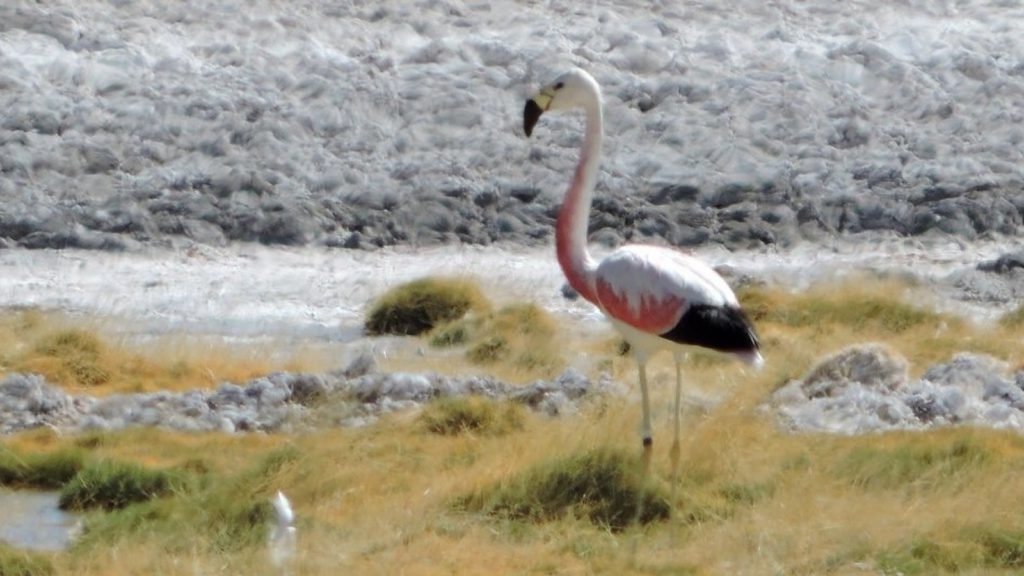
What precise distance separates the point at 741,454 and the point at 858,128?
1229cm

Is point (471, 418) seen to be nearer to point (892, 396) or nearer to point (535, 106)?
point (535, 106)

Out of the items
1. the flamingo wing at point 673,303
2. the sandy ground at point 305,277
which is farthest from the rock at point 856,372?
the sandy ground at point 305,277

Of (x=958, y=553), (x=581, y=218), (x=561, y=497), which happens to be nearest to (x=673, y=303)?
(x=581, y=218)

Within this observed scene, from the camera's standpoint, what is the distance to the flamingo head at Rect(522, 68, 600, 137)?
11.6m

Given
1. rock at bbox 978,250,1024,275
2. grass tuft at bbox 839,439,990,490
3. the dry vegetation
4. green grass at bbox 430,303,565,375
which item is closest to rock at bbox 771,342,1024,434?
the dry vegetation

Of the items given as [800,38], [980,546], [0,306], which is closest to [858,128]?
[800,38]

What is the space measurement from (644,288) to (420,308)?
6.41m

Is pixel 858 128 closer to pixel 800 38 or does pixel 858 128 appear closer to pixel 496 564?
pixel 800 38

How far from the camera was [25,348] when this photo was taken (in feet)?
49.8

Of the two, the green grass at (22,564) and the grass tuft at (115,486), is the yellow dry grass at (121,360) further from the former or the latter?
the green grass at (22,564)

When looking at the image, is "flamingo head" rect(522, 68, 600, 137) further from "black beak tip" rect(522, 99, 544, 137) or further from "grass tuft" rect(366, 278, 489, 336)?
"grass tuft" rect(366, 278, 489, 336)

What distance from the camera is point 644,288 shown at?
10.9 m

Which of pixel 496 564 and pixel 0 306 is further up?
pixel 496 564

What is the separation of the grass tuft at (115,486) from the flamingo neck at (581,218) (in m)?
2.05
